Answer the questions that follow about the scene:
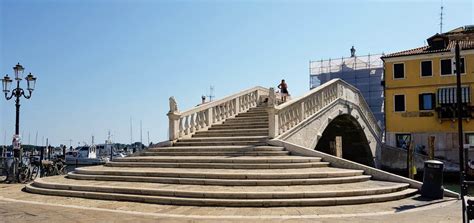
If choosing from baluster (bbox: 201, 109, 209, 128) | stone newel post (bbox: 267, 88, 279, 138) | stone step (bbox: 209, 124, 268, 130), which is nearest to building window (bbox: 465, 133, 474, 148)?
stone step (bbox: 209, 124, 268, 130)

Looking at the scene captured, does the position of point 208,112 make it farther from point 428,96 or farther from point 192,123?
point 428,96

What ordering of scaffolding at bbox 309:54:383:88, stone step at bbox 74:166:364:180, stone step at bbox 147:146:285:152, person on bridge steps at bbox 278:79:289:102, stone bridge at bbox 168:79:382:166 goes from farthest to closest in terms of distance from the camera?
scaffolding at bbox 309:54:383:88 → person on bridge steps at bbox 278:79:289:102 → stone bridge at bbox 168:79:382:166 → stone step at bbox 147:146:285:152 → stone step at bbox 74:166:364:180

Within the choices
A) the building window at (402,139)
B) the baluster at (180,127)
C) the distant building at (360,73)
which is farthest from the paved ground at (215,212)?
the distant building at (360,73)

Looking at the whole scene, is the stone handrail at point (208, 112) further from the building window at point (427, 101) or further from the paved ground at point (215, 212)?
the building window at point (427, 101)

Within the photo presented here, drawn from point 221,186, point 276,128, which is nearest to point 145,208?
point 221,186

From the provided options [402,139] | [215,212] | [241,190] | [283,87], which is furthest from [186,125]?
[402,139]

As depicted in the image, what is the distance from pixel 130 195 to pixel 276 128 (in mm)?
5839

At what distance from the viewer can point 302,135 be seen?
16156 mm

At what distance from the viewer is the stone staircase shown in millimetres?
9297

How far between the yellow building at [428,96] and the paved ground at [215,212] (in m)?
26.0

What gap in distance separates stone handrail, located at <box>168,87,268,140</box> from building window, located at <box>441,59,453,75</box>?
1918 centimetres

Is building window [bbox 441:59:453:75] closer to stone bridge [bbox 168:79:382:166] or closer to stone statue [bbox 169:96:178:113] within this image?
stone bridge [bbox 168:79:382:166]

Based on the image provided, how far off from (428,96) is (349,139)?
12.2 m

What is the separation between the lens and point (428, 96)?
35000 millimetres
